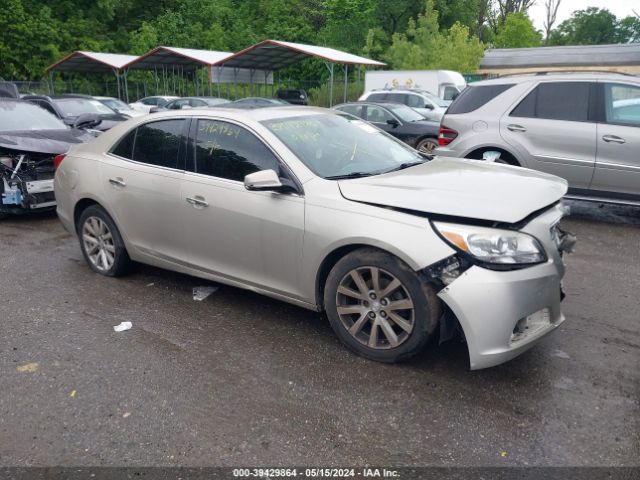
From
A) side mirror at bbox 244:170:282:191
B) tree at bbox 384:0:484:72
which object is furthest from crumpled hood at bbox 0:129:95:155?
tree at bbox 384:0:484:72

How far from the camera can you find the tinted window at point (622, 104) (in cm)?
666

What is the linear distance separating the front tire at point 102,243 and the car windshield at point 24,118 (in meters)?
3.54

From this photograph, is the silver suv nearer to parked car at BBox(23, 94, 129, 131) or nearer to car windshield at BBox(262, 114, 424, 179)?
car windshield at BBox(262, 114, 424, 179)

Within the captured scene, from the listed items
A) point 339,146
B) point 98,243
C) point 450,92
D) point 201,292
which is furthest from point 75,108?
point 450,92

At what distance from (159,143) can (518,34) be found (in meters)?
51.2

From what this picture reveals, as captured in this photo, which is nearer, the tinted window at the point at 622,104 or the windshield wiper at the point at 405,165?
the windshield wiper at the point at 405,165

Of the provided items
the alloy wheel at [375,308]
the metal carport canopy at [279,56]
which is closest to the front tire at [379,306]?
the alloy wheel at [375,308]

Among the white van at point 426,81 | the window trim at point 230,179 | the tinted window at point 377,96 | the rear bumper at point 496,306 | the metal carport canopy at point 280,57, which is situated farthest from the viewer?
the white van at point 426,81

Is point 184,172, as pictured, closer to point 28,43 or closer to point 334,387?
point 334,387

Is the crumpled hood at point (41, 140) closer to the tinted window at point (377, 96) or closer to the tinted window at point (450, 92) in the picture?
the tinted window at point (377, 96)

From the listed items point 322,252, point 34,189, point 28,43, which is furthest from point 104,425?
point 28,43

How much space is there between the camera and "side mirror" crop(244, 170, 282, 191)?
363 centimetres

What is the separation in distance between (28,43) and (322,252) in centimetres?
3791

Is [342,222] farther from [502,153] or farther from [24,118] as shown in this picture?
[24,118]
